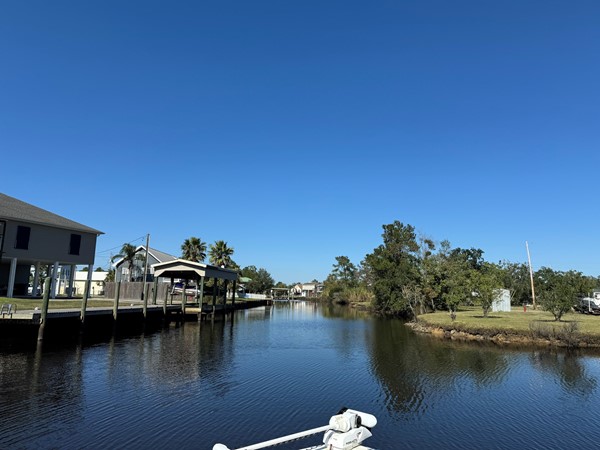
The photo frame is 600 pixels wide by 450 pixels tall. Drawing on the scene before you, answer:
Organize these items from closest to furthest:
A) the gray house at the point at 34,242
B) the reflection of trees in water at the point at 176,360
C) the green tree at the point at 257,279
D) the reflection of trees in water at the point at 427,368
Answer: the reflection of trees in water at the point at 427,368 < the reflection of trees in water at the point at 176,360 < the gray house at the point at 34,242 < the green tree at the point at 257,279

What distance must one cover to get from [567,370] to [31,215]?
40.5 metres

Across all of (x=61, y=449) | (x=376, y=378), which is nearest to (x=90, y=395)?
(x=61, y=449)

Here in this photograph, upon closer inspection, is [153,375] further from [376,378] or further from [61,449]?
[376,378]

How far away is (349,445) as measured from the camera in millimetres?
7660

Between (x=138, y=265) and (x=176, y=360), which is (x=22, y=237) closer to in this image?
(x=176, y=360)

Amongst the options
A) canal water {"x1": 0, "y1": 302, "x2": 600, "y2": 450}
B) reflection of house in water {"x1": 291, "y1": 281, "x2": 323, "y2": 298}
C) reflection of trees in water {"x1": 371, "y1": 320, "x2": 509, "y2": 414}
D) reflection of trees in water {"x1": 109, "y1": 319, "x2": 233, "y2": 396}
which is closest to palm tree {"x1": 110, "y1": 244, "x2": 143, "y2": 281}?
reflection of trees in water {"x1": 109, "y1": 319, "x2": 233, "y2": 396}

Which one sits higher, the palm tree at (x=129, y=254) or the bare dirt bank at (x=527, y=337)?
the palm tree at (x=129, y=254)

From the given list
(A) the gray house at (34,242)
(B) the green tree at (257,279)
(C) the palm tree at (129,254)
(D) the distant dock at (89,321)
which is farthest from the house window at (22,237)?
(B) the green tree at (257,279)

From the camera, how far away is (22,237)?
110 ft

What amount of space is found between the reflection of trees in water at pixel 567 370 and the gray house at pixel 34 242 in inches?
1497

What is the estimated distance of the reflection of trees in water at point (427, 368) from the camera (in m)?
15.4

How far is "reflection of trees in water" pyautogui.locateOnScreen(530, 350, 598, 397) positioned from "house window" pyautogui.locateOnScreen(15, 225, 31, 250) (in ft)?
125

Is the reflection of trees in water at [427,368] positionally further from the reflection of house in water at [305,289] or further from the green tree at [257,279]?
the reflection of house in water at [305,289]

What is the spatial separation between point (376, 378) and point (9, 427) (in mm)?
13822
